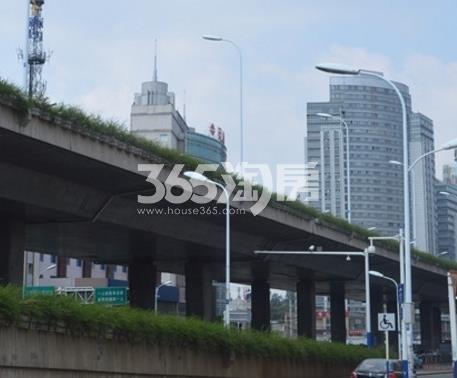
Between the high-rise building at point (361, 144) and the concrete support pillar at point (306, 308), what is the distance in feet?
22.9

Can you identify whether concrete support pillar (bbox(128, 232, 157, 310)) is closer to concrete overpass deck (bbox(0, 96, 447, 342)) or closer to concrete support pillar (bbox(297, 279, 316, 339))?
concrete overpass deck (bbox(0, 96, 447, 342))

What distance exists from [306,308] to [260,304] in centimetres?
330

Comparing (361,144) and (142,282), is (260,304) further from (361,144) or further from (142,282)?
(361,144)

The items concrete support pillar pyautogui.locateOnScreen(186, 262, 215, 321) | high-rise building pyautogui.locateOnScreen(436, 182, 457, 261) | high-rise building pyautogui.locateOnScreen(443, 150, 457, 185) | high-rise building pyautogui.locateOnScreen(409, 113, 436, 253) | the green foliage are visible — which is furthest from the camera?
high-rise building pyautogui.locateOnScreen(443, 150, 457, 185)

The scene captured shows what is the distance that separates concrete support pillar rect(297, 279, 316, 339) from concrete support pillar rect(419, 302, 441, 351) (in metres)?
34.7

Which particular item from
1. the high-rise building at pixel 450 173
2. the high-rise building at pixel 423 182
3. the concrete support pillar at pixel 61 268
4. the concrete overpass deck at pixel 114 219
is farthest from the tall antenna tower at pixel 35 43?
the high-rise building at pixel 450 173

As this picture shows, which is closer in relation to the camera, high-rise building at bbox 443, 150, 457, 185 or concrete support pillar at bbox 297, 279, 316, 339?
concrete support pillar at bbox 297, 279, 316, 339

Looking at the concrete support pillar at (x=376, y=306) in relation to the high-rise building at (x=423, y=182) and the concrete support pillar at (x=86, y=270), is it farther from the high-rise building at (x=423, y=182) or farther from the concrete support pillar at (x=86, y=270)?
the concrete support pillar at (x=86, y=270)

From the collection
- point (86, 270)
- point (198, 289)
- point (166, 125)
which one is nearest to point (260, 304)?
point (198, 289)

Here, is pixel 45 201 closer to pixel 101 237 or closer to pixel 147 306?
pixel 101 237

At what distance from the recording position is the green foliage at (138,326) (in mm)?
19219

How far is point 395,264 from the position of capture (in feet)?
208

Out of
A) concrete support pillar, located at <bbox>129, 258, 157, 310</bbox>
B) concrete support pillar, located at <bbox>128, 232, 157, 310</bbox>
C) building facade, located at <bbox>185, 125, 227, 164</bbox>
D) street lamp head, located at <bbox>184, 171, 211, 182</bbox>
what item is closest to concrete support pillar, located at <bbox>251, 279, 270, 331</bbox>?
concrete support pillar, located at <bbox>128, 232, 157, 310</bbox>

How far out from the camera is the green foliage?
1922cm
